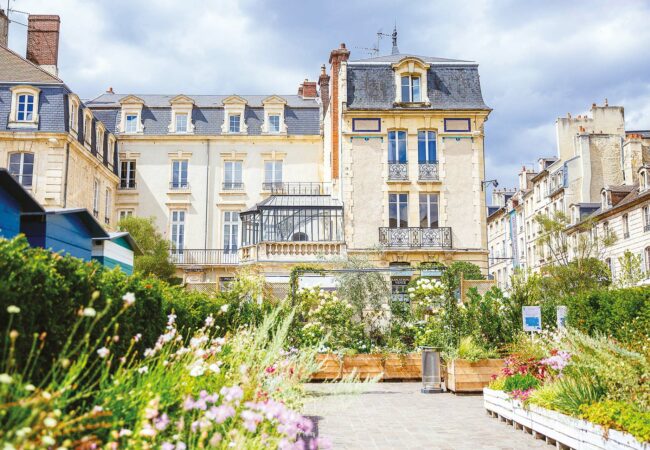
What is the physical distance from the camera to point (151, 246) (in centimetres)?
2820

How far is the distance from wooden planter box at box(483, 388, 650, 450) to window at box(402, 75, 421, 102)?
1935cm

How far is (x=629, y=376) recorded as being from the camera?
20.3ft

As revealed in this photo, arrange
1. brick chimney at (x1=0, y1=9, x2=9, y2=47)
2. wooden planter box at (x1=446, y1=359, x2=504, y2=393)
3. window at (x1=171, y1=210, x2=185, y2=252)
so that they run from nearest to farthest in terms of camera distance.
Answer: wooden planter box at (x1=446, y1=359, x2=504, y2=393) < brick chimney at (x1=0, y1=9, x2=9, y2=47) < window at (x1=171, y1=210, x2=185, y2=252)

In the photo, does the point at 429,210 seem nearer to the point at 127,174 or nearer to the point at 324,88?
the point at 324,88

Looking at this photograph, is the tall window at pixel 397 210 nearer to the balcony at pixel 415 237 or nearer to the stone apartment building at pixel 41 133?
the balcony at pixel 415 237

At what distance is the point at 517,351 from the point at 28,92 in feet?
76.4

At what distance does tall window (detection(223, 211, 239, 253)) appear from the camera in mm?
31797

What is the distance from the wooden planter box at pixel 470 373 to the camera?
40.5 feet

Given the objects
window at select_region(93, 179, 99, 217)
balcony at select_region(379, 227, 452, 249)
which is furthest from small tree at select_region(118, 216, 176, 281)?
balcony at select_region(379, 227, 452, 249)

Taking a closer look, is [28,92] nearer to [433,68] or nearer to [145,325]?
[433,68]

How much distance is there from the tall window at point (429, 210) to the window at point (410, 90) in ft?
13.7

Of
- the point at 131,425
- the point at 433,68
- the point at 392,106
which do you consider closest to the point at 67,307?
the point at 131,425

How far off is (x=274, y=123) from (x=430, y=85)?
9.05m

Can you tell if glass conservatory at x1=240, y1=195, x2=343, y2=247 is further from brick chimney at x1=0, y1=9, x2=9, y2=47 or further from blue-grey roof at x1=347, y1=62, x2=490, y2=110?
brick chimney at x1=0, y1=9, x2=9, y2=47
